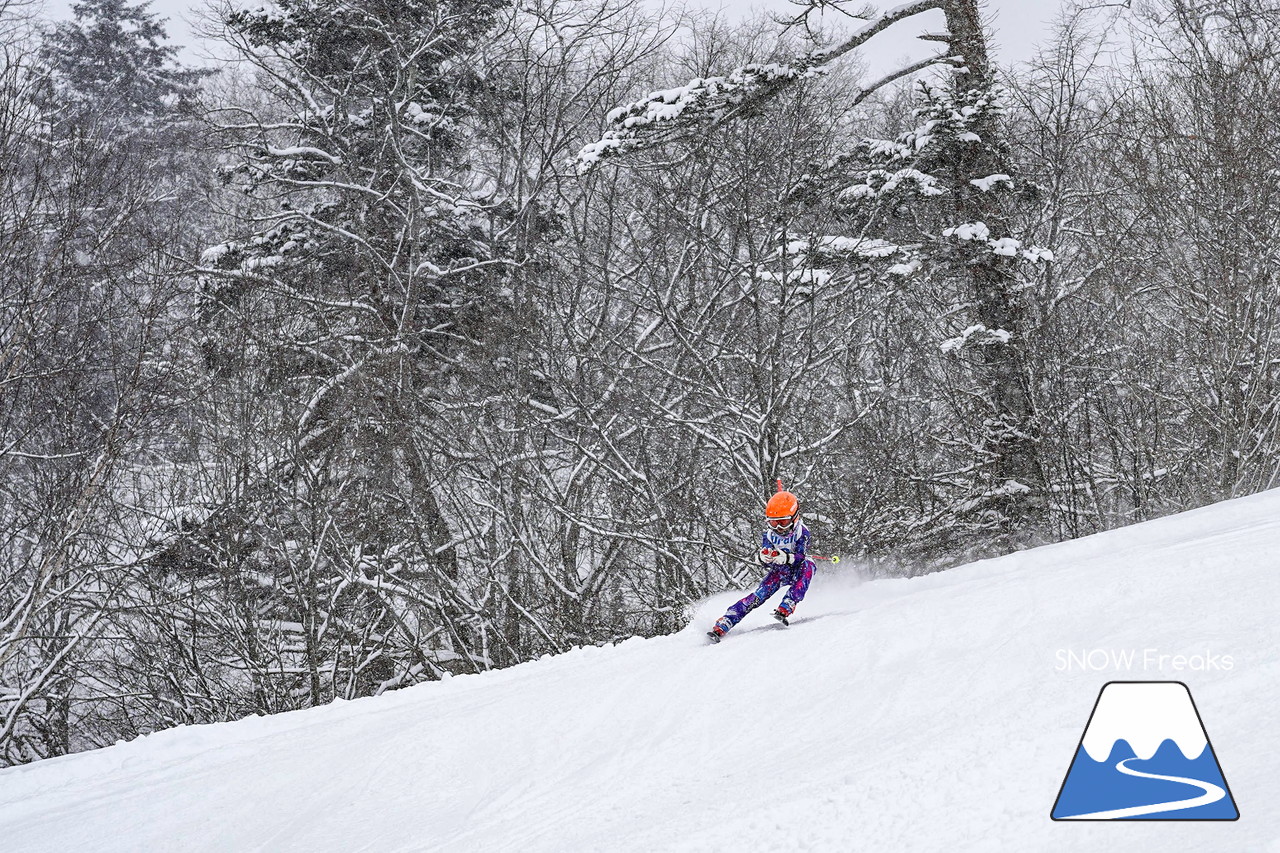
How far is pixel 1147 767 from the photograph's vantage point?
3.15m

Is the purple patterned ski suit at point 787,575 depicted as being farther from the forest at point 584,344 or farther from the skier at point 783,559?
the forest at point 584,344

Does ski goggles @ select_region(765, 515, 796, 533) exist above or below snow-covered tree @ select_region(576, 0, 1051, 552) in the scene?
below

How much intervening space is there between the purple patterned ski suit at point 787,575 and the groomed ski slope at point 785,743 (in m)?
0.45

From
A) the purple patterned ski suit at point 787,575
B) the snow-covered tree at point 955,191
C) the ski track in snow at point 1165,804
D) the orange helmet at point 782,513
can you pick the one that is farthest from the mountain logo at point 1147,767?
the snow-covered tree at point 955,191

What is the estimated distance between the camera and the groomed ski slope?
346 cm

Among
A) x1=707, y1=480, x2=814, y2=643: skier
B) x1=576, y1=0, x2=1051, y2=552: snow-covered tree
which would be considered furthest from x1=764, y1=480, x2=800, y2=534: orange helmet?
x1=576, y1=0, x2=1051, y2=552: snow-covered tree

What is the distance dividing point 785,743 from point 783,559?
3.20 m

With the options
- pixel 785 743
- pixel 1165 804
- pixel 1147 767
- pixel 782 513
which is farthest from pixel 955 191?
pixel 1165 804

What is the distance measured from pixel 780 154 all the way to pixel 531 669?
939cm

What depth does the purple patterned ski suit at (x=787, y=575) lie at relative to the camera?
761cm

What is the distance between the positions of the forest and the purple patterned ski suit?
4821 millimetres

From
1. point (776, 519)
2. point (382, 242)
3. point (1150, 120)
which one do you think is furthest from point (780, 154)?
point (776, 519)

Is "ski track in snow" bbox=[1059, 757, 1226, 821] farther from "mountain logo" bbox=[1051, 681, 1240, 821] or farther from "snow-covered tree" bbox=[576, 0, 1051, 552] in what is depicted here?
"snow-covered tree" bbox=[576, 0, 1051, 552]

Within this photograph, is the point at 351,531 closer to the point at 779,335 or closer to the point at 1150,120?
the point at 779,335
